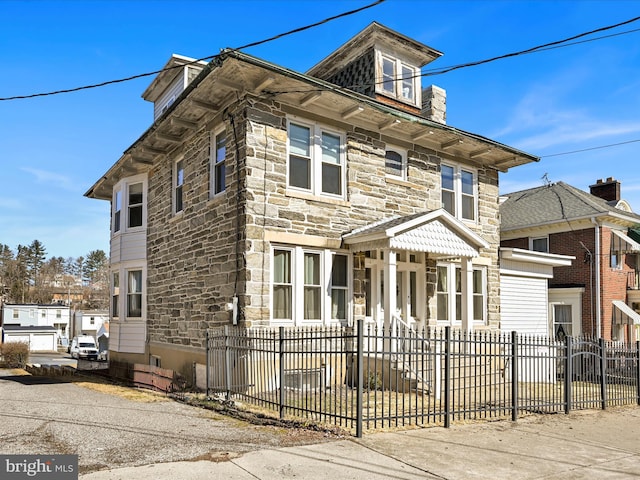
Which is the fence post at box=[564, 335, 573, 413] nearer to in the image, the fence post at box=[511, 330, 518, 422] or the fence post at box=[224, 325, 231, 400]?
the fence post at box=[511, 330, 518, 422]

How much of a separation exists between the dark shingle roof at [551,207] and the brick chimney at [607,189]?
2.91 feet

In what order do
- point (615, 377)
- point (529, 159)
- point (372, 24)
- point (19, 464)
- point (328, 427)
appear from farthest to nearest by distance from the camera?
point (529, 159), point (372, 24), point (615, 377), point (328, 427), point (19, 464)

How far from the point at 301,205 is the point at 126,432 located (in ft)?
21.6

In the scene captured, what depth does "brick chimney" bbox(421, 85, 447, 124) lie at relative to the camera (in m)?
20.6


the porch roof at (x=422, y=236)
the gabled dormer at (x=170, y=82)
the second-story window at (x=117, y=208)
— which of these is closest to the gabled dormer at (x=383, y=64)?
the gabled dormer at (x=170, y=82)

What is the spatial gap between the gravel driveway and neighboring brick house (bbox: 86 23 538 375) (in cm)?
304

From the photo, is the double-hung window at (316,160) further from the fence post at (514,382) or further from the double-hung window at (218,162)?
the fence post at (514,382)

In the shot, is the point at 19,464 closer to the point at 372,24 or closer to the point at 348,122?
the point at 348,122

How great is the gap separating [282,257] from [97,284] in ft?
428

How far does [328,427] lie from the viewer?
27.8ft

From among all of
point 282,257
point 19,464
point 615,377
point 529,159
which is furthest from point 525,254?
point 19,464

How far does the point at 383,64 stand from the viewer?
1719 centimetres

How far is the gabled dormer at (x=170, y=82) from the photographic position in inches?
701

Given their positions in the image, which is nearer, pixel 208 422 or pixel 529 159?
pixel 208 422
